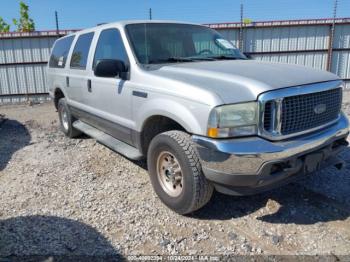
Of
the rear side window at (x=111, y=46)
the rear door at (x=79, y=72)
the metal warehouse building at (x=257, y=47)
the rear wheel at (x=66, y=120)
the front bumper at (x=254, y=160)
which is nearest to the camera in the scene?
the front bumper at (x=254, y=160)

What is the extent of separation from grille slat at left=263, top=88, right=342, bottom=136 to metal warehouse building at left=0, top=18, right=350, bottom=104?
27.8ft

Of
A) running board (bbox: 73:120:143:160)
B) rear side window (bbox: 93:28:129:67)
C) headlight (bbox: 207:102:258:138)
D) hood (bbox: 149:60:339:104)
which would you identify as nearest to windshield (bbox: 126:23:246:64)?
rear side window (bbox: 93:28:129:67)

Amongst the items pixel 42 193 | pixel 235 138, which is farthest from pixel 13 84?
pixel 235 138

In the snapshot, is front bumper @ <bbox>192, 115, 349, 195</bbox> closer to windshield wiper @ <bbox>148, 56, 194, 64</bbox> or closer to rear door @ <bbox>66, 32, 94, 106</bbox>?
windshield wiper @ <bbox>148, 56, 194, 64</bbox>

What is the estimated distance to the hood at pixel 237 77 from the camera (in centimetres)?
270

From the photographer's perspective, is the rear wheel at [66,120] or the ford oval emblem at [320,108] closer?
the ford oval emblem at [320,108]

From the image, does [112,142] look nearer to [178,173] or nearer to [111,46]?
[111,46]

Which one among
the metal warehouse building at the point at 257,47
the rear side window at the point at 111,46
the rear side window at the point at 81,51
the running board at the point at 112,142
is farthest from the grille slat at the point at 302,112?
the metal warehouse building at the point at 257,47

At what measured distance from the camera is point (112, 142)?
439 cm

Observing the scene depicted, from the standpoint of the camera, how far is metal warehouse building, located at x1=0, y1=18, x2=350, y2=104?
36.9ft

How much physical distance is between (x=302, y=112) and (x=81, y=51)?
3.74m

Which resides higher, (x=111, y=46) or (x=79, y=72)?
(x=111, y=46)

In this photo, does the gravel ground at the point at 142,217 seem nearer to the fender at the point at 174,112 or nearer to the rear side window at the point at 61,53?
the fender at the point at 174,112

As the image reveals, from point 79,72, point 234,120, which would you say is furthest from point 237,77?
point 79,72
